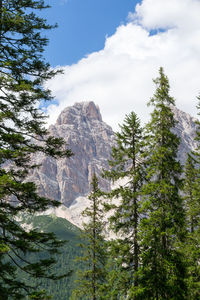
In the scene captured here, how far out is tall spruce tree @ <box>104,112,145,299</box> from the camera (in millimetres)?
14125

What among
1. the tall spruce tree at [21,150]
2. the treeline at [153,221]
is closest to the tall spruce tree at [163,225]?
the treeline at [153,221]

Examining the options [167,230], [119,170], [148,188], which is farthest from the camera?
[119,170]

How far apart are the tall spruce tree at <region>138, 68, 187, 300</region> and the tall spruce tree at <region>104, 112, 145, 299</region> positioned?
94 cm

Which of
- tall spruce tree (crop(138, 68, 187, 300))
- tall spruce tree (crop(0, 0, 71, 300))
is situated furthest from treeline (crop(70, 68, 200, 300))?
tall spruce tree (crop(0, 0, 71, 300))

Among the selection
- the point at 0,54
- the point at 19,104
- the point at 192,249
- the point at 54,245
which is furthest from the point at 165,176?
the point at 0,54

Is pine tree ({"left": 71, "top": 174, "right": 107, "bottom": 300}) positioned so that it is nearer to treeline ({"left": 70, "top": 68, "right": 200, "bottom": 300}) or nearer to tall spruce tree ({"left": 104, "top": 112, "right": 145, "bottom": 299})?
treeline ({"left": 70, "top": 68, "right": 200, "bottom": 300})

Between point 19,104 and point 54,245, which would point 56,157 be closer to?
point 19,104

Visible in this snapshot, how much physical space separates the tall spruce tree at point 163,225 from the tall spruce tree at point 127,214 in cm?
94

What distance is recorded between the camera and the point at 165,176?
528 inches

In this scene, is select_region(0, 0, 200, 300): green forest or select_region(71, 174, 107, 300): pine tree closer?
select_region(0, 0, 200, 300): green forest

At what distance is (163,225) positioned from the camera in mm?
12211

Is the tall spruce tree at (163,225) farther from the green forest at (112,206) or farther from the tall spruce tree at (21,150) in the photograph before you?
the tall spruce tree at (21,150)

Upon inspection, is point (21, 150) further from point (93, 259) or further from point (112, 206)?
point (93, 259)

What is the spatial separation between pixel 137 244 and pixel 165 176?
4.10 m
